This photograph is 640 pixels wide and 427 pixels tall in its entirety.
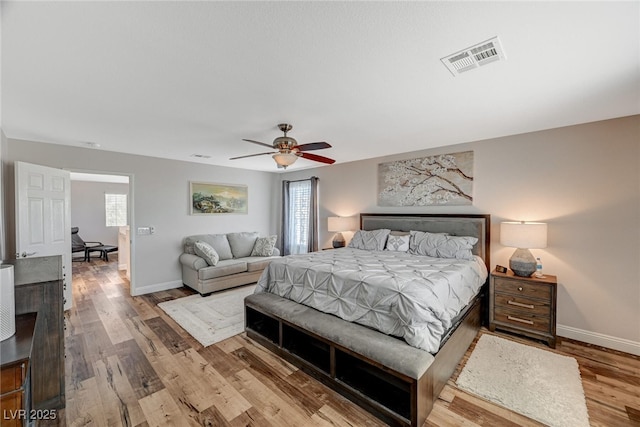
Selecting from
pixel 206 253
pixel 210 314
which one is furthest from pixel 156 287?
pixel 210 314

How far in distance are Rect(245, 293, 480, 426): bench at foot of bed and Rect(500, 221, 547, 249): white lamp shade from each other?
2.97 feet

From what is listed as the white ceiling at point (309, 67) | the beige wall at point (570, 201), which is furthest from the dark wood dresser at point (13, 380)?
the beige wall at point (570, 201)

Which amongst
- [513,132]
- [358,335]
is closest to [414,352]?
[358,335]

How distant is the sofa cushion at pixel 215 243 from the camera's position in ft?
16.1

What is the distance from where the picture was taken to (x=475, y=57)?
1.63 m

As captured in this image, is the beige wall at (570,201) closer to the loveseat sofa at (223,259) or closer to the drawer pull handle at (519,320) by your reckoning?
the drawer pull handle at (519,320)

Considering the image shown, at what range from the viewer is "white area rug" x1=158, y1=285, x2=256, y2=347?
9.95 ft

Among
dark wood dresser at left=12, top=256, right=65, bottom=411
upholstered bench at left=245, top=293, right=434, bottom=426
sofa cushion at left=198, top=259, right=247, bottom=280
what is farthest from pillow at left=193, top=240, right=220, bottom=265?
dark wood dresser at left=12, top=256, right=65, bottom=411

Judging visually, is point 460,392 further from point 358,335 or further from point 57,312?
point 57,312

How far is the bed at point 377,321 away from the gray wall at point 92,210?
815 centimetres

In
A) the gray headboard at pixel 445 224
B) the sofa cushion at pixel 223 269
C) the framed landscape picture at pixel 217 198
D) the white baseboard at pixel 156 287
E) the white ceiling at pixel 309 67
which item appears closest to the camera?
the white ceiling at pixel 309 67

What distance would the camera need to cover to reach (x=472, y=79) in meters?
1.90

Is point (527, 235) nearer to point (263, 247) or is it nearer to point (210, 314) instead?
point (210, 314)

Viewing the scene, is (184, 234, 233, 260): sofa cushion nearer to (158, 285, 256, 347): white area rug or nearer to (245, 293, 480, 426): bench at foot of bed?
(158, 285, 256, 347): white area rug
